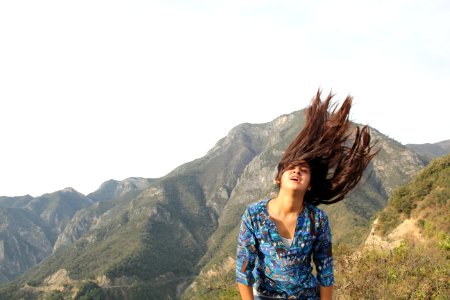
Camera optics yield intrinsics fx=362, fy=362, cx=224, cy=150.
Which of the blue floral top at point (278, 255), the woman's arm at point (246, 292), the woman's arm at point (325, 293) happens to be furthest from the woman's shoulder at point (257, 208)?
the woman's arm at point (325, 293)

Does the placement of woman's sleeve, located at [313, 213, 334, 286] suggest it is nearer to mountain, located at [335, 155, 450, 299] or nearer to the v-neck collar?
the v-neck collar

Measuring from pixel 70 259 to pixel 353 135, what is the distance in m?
161

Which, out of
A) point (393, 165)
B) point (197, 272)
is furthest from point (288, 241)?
point (197, 272)

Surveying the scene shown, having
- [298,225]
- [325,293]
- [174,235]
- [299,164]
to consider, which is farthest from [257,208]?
[174,235]

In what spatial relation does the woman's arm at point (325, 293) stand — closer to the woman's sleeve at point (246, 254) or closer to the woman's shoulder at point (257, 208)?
the woman's sleeve at point (246, 254)

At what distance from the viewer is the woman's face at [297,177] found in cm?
288

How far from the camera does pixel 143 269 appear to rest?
12256 centimetres

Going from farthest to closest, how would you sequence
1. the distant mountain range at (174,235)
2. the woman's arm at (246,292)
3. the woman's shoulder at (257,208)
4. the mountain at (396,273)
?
the distant mountain range at (174,235) → the mountain at (396,273) → the woman's shoulder at (257,208) → the woman's arm at (246,292)

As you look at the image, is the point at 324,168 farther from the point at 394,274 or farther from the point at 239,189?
the point at 239,189

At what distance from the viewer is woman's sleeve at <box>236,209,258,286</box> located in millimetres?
2797

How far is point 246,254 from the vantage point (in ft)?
9.21

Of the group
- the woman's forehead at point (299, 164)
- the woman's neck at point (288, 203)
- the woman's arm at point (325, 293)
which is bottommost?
the woman's arm at point (325, 293)

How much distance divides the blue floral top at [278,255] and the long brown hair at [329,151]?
0.36 m

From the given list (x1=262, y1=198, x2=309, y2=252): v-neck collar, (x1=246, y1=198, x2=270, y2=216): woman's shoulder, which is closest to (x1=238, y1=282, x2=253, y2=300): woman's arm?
(x1=262, y1=198, x2=309, y2=252): v-neck collar
